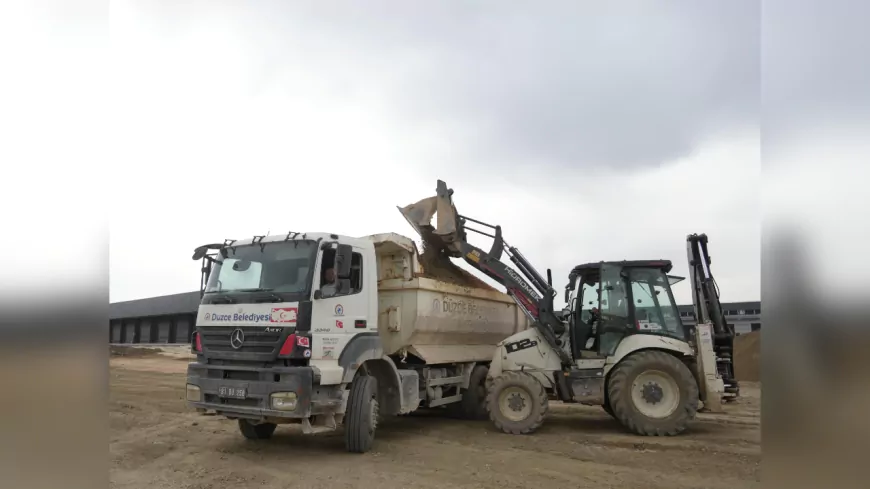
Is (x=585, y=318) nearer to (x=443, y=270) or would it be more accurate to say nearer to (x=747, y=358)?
(x=443, y=270)

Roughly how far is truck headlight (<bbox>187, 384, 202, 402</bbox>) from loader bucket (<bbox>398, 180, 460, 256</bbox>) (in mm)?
4831

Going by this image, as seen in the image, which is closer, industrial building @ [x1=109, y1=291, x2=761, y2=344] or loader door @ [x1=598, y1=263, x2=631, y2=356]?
loader door @ [x1=598, y1=263, x2=631, y2=356]

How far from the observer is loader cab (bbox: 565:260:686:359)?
960cm

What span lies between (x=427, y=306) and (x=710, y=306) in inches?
207

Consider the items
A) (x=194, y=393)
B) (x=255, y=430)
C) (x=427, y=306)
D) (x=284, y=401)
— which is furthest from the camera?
(x=427, y=306)

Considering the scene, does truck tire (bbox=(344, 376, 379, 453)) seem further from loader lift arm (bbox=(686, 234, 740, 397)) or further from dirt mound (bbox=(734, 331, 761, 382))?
dirt mound (bbox=(734, 331, 761, 382))

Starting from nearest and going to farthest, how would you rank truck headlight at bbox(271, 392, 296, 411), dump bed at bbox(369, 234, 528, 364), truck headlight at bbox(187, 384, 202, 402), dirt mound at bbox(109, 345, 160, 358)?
truck headlight at bbox(271, 392, 296, 411) → truck headlight at bbox(187, 384, 202, 402) → dump bed at bbox(369, 234, 528, 364) → dirt mound at bbox(109, 345, 160, 358)

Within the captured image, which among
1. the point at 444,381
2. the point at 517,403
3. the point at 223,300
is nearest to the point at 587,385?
the point at 517,403

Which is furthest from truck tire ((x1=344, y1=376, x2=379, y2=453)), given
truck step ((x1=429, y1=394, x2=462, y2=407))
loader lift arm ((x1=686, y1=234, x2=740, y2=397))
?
loader lift arm ((x1=686, y1=234, x2=740, y2=397))

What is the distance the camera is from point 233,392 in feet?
23.5

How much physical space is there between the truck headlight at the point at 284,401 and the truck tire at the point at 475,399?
16.2 feet

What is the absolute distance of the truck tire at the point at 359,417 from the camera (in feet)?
25.7
